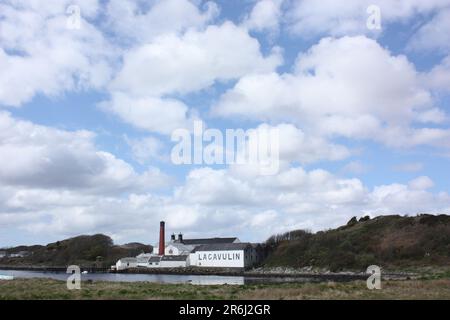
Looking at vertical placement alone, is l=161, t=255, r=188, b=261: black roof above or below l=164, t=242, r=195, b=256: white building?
below

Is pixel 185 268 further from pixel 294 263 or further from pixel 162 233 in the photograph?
pixel 294 263

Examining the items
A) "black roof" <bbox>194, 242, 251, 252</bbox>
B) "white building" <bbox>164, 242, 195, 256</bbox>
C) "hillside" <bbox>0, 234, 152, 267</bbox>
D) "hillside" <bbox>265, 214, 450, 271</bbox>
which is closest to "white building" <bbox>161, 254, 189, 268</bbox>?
"black roof" <bbox>194, 242, 251, 252</bbox>

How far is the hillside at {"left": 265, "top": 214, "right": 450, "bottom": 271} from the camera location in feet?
274

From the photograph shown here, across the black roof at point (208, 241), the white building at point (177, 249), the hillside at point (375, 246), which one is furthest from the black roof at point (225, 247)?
the black roof at point (208, 241)

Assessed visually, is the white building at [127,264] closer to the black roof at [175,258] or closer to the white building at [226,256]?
the black roof at [175,258]

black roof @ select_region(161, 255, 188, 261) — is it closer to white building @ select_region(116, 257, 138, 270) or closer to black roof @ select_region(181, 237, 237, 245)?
white building @ select_region(116, 257, 138, 270)

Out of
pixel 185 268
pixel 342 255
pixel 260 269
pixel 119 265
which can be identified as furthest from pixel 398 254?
pixel 119 265

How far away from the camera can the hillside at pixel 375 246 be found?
83.6 m

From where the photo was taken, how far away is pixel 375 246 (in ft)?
303

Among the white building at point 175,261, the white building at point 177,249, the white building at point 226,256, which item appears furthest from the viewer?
the white building at point 177,249

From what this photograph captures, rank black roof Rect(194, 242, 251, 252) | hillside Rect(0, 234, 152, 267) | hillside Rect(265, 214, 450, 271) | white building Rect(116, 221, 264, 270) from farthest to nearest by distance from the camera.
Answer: hillside Rect(0, 234, 152, 267)
black roof Rect(194, 242, 251, 252)
white building Rect(116, 221, 264, 270)
hillside Rect(265, 214, 450, 271)

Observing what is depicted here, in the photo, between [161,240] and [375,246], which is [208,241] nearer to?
[161,240]

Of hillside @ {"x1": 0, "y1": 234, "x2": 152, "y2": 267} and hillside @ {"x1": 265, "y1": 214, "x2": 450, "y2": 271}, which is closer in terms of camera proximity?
hillside @ {"x1": 265, "y1": 214, "x2": 450, "y2": 271}

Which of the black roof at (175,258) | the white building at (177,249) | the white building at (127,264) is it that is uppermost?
the white building at (177,249)
